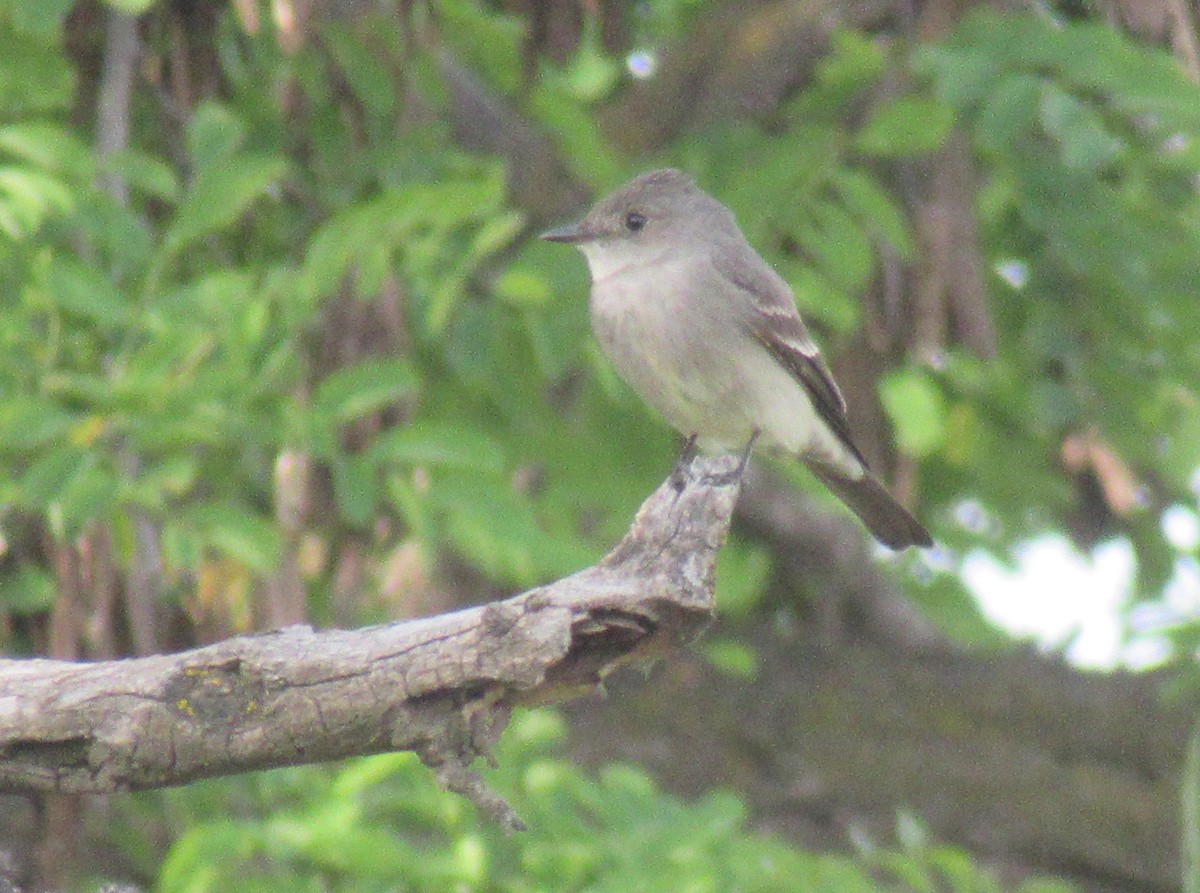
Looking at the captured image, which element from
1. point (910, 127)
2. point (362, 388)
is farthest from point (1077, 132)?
point (362, 388)

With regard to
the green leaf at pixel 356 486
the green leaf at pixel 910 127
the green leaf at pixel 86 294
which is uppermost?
the green leaf at pixel 86 294

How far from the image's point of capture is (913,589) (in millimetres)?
7480

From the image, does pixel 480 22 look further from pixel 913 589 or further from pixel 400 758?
pixel 913 589

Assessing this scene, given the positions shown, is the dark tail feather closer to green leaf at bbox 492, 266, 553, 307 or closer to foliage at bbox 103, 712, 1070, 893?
foliage at bbox 103, 712, 1070, 893

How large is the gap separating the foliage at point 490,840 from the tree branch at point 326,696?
1.39 metres

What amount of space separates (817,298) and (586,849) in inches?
63.0

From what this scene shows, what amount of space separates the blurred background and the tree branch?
1.34 meters

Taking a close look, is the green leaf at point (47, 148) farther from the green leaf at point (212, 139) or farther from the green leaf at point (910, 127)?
the green leaf at point (910, 127)

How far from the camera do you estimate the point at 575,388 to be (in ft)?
19.2

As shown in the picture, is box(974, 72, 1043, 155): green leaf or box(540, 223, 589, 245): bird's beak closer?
box(974, 72, 1043, 155): green leaf

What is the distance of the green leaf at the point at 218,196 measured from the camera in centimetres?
409

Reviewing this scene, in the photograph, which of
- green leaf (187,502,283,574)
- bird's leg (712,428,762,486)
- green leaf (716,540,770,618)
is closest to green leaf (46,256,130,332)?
green leaf (187,502,283,574)

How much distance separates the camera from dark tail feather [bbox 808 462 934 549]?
5191 millimetres

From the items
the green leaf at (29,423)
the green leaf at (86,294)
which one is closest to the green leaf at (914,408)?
the green leaf at (86,294)
